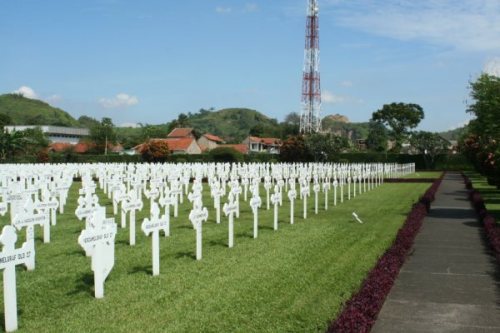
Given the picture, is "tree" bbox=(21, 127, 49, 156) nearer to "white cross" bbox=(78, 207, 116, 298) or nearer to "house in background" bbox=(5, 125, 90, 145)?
"house in background" bbox=(5, 125, 90, 145)

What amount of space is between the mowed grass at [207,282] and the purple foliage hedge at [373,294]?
362mm

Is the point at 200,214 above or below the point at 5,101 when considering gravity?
below

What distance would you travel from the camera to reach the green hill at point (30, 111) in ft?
505

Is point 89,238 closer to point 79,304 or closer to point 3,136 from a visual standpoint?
point 79,304

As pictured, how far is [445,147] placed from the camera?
248ft

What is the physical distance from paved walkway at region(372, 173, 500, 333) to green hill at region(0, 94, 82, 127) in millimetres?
146819

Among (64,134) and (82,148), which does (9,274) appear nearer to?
(82,148)

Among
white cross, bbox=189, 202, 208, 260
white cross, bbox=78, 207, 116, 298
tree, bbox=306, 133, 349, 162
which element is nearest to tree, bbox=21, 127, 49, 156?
tree, bbox=306, 133, 349, 162

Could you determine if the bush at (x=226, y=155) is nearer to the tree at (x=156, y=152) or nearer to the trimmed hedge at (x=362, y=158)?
the trimmed hedge at (x=362, y=158)

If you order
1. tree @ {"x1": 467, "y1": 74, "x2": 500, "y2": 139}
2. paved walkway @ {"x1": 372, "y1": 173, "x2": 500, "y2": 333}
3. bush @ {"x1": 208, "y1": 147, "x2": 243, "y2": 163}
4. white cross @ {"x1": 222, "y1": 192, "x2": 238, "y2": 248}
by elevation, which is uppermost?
tree @ {"x1": 467, "y1": 74, "x2": 500, "y2": 139}

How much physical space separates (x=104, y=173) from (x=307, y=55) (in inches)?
1720

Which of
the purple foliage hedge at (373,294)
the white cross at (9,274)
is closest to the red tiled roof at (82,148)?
the purple foliage hedge at (373,294)

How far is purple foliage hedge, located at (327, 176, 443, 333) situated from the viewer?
6008 mm

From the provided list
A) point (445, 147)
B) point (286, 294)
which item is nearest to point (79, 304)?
point (286, 294)
